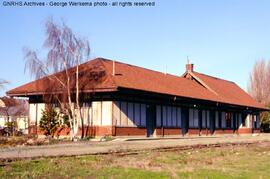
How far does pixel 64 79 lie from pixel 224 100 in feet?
61.5

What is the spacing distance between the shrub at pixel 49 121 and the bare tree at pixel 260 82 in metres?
47.4

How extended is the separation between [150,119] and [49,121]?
718 centimetres

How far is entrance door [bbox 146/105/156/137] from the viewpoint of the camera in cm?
3427

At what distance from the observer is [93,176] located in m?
9.80

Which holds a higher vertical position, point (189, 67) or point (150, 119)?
point (189, 67)

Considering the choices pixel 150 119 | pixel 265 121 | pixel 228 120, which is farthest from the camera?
pixel 265 121

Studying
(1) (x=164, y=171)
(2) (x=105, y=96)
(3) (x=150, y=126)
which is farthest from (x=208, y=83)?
(1) (x=164, y=171)

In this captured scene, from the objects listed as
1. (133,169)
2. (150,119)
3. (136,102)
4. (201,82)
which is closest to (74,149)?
(133,169)

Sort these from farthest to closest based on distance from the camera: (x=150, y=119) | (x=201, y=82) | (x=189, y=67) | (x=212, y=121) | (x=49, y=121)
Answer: (x=189, y=67) → (x=201, y=82) → (x=212, y=121) → (x=150, y=119) → (x=49, y=121)

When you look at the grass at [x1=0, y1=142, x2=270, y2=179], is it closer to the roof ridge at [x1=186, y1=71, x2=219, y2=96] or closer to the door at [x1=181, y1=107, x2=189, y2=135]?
the door at [x1=181, y1=107, x2=189, y2=135]

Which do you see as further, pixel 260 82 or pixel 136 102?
pixel 260 82

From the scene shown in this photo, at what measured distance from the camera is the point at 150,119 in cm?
3469

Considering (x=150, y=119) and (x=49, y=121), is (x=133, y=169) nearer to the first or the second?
(x=49, y=121)

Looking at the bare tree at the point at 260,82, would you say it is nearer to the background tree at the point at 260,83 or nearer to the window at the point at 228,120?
the background tree at the point at 260,83
